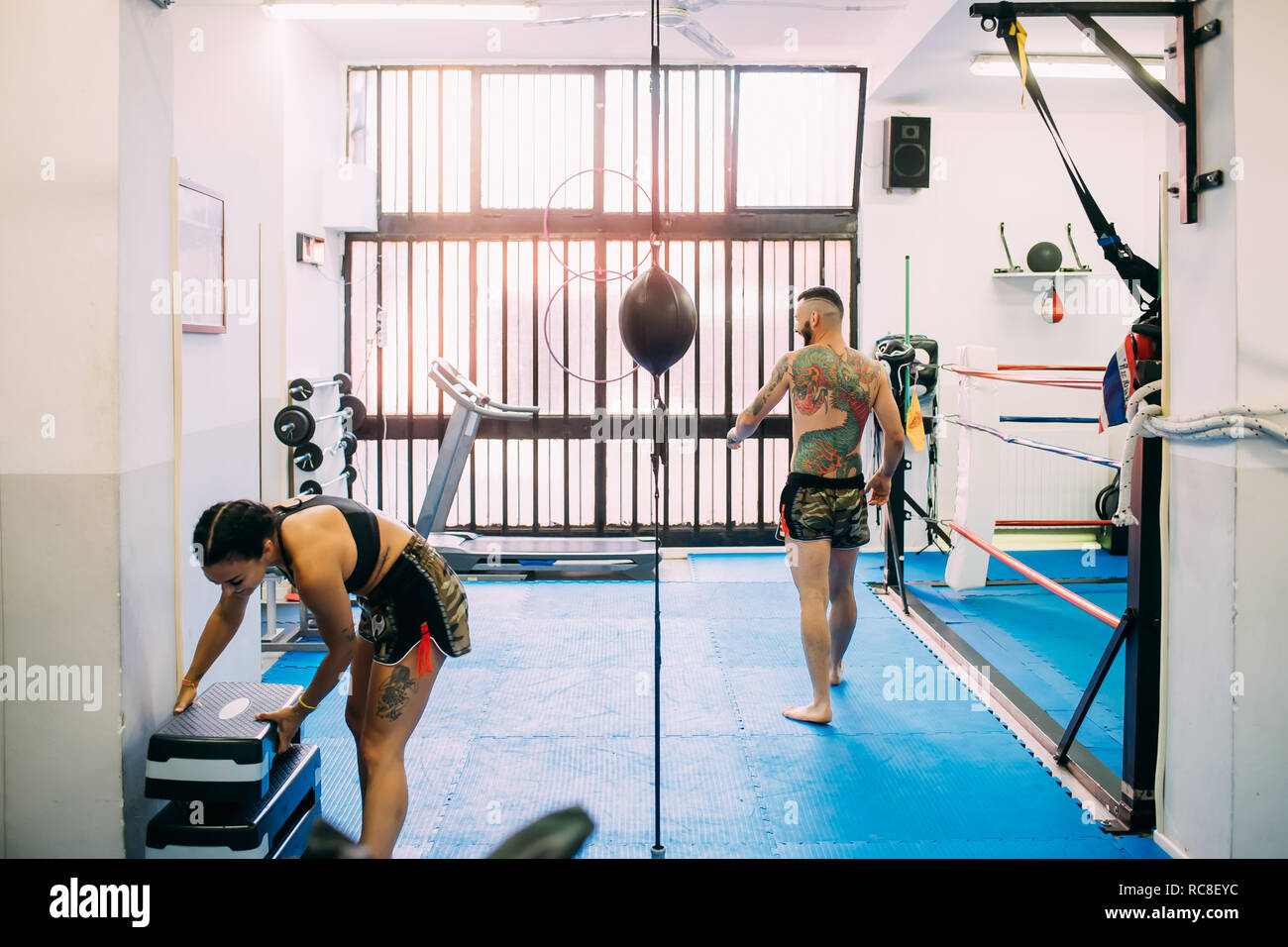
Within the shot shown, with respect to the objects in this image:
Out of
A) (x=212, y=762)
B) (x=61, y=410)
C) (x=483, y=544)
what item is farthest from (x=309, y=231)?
(x=212, y=762)

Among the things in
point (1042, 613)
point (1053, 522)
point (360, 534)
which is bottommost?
point (1042, 613)

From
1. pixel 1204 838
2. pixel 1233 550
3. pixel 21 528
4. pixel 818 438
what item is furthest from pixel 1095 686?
pixel 21 528

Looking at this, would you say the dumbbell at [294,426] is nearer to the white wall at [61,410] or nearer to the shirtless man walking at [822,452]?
the white wall at [61,410]

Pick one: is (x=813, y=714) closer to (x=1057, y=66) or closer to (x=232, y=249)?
(x=232, y=249)

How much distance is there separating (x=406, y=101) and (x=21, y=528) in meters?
5.22

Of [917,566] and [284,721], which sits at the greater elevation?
[284,721]

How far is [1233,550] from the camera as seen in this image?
240 cm

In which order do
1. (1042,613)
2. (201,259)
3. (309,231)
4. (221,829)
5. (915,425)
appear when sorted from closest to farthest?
(221,829)
(201,259)
(1042,613)
(915,425)
(309,231)

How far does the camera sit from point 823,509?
3.57 m

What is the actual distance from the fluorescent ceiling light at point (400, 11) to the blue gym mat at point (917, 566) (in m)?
3.85

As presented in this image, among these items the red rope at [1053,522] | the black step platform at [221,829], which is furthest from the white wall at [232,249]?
the red rope at [1053,522]

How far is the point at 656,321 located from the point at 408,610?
1.05 metres
